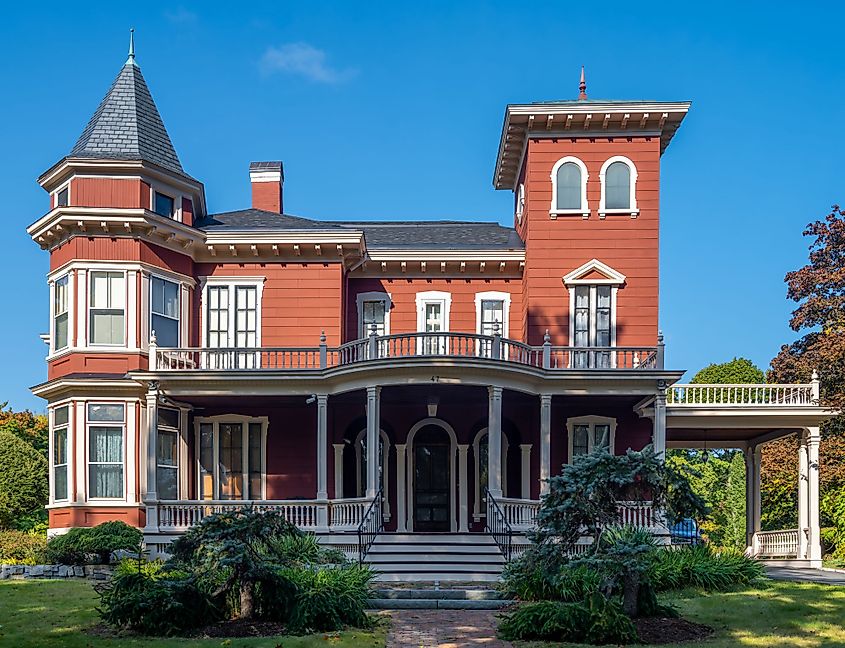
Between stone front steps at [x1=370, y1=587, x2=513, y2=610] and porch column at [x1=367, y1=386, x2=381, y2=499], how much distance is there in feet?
15.9

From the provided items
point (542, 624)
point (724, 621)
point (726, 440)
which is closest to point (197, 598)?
point (542, 624)

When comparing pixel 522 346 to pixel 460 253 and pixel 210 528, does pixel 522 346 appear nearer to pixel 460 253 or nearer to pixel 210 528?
pixel 460 253

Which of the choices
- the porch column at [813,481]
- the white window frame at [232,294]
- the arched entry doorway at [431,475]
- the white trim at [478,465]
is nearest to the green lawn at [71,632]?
the white window frame at [232,294]

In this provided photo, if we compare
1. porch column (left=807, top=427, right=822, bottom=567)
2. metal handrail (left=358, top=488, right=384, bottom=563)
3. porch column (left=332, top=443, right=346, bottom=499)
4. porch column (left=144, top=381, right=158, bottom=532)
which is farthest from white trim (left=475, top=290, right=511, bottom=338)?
porch column (left=144, top=381, right=158, bottom=532)

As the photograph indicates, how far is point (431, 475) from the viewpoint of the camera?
26547 mm

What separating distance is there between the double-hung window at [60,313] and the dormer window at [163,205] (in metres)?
2.67

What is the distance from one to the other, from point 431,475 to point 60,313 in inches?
385

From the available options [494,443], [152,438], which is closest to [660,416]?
[494,443]

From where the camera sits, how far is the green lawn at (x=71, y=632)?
42.9ft

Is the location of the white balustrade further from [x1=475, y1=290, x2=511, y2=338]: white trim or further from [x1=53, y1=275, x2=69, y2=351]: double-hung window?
[x1=53, y1=275, x2=69, y2=351]: double-hung window

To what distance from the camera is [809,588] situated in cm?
1714

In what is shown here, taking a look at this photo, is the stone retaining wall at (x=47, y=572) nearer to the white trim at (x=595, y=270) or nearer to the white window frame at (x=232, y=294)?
the white window frame at (x=232, y=294)

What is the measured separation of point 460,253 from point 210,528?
A: 45.3 ft

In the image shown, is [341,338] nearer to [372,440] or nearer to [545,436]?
[372,440]
